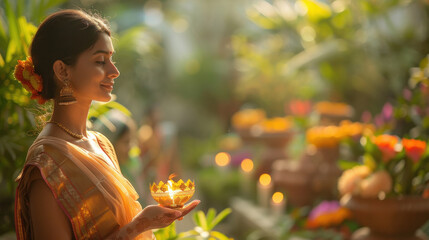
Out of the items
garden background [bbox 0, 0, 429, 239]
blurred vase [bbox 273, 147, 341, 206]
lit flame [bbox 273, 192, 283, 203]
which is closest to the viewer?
blurred vase [bbox 273, 147, 341, 206]

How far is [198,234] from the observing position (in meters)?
1.96

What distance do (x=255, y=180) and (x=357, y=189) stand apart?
3116 millimetres

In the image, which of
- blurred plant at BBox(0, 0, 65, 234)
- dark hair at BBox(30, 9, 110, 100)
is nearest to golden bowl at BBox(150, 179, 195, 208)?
dark hair at BBox(30, 9, 110, 100)

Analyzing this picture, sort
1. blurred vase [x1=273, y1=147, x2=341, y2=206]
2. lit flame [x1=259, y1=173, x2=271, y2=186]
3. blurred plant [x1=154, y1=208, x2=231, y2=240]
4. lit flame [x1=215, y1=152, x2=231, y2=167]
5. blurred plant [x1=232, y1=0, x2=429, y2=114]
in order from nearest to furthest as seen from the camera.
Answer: blurred plant [x1=154, y1=208, x2=231, y2=240] → blurred vase [x1=273, y1=147, x2=341, y2=206] → lit flame [x1=259, y1=173, x2=271, y2=186] → blurred plant [x1=232, y1=0, x2=429, y2=114] → lit flame [x1=215, y1=152, x2=231, y2=167]

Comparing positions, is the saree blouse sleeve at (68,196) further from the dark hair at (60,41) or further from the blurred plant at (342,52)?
the blurred plant at (342,52)

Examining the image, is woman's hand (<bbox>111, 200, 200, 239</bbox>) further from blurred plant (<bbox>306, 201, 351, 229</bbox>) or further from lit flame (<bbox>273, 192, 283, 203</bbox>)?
lit flame (<bbox>273, 192, 283, 203</bbox>)

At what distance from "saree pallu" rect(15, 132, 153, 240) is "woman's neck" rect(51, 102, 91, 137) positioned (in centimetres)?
8

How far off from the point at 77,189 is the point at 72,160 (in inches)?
3.4

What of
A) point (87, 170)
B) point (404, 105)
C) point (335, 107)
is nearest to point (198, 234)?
point (87, 170)

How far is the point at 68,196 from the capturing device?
131 centimetres

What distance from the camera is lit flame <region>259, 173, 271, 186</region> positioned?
541 cm

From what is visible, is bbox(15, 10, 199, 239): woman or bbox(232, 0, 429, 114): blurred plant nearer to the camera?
bbox(15, 10, 199, 239): woman

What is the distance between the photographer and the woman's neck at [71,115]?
145 cm

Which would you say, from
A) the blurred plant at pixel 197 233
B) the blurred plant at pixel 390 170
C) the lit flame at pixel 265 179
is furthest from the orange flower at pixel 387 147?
the lit flame at pixel 265 179
